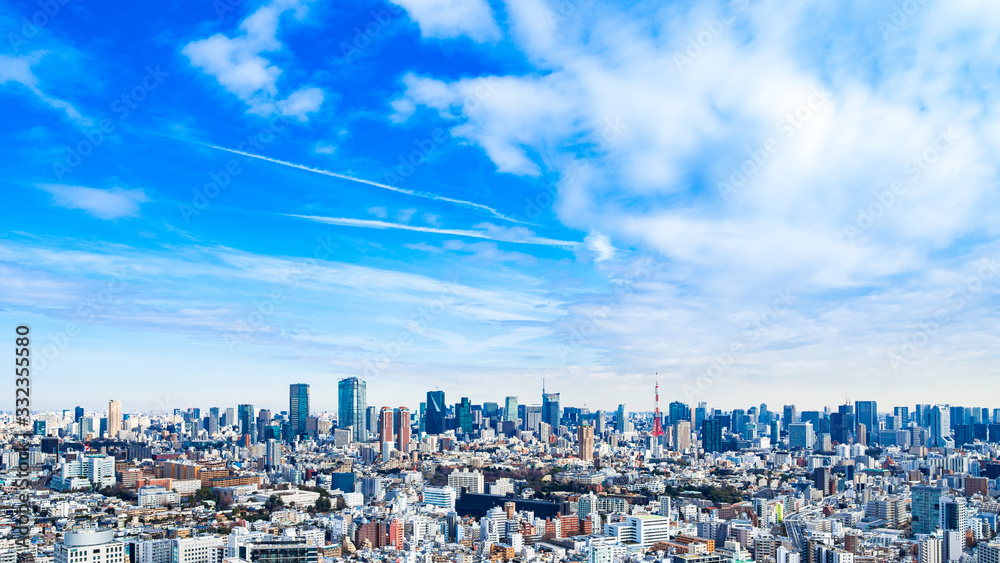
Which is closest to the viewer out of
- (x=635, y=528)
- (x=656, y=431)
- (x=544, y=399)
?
(x=635, y=528)

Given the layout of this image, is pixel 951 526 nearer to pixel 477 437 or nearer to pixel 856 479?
pixel 856 479

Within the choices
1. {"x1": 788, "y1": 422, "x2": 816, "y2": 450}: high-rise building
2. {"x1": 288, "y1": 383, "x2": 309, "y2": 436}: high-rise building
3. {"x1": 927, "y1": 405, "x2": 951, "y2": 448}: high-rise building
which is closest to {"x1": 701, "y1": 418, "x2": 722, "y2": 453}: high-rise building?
{"x1": 788, "y1": 422, "x2": 816, "y2": 450}: high-rise building

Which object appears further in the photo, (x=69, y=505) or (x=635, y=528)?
(x=69, y=505)

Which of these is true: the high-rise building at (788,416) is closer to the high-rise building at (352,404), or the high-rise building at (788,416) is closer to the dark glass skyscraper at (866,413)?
the dark glass skyscraper at (866,413)

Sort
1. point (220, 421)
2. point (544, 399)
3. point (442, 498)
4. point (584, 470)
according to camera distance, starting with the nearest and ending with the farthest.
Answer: point (442, 498) < point (584, 470) < point (220, 421) < point (544, 399)

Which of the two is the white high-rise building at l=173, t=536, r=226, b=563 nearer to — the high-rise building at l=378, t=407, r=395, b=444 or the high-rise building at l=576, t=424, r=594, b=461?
the high-rise building at l=576, t=424, r=594, b=461

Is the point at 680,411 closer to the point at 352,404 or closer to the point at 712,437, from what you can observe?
the point at 712,437

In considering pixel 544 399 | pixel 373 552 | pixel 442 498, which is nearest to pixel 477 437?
pixel 544 399
